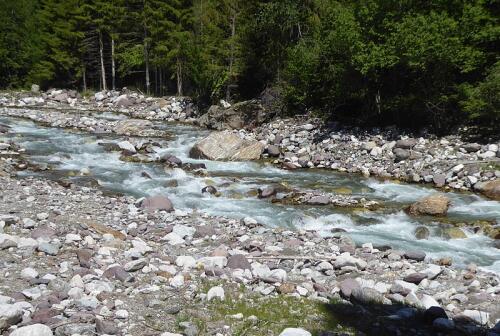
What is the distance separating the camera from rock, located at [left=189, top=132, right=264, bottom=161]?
17.9 meters

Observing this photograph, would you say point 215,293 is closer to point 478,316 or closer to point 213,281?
point 213,281

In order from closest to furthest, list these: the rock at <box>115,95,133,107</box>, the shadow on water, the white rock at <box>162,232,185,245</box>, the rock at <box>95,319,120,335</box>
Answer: the rock at <box>95,319,120,335</box>
the shadow on water
the white rock at <box>162,232,185,245</box>
the rock at <box>115,95,133,107</box>

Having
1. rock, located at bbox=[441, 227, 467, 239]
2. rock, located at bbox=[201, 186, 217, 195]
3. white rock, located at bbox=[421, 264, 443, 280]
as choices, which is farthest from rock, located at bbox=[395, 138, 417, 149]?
white rock, located at bbox=[421, 264, 443, 280]

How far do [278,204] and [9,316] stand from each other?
804cm

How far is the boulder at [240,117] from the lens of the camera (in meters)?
23.8

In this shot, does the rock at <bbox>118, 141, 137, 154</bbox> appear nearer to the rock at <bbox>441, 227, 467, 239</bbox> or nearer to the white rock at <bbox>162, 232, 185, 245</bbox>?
the white rock at <bbox>162, 232, 185, 245</bbox>

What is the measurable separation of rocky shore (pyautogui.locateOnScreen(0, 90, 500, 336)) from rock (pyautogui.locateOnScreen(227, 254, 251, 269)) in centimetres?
3

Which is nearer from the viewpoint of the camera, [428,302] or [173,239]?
[428,302]

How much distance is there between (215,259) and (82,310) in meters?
2.43

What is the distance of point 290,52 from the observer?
2386 centimetres

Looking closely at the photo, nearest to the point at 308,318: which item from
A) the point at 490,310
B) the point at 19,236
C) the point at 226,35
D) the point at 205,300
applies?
the point at 205,300

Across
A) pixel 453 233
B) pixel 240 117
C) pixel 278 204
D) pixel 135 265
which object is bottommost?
pixel 453 233

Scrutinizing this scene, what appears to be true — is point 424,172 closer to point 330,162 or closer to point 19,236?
point 330,162

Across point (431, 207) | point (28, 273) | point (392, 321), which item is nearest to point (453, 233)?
point (431, 207)
